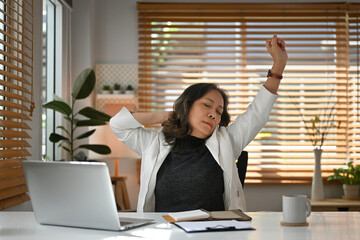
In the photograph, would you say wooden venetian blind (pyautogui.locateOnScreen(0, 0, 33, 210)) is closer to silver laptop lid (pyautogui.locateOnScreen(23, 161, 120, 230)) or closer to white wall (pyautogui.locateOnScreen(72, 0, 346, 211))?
silver laptop lid (pyautogui.locateOnScreen(23, 161, 120, 230))

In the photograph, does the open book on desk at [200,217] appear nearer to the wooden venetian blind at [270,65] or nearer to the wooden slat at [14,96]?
the wooden slat at [14,96]

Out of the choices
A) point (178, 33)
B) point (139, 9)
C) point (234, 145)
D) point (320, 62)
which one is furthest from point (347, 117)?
point (234, 145)

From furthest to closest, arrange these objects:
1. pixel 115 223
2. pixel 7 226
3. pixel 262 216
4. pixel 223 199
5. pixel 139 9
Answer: pixel 139 9 < pixel 223 199 < pixel 262 216 < pixel 7 226 < pixel 115 223

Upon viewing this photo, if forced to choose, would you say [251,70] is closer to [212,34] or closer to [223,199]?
[212,34]

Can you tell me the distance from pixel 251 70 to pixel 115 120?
8.15 ft

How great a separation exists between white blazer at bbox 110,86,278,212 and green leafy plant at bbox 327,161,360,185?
7.28ft

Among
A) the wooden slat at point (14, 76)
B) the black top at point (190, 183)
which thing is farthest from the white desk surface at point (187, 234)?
the wooden slat at point (14, 76)

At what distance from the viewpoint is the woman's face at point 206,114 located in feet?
7.48

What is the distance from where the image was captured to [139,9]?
179 inches

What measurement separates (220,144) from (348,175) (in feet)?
8.08

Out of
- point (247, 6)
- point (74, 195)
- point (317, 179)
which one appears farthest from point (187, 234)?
point (247, 6)

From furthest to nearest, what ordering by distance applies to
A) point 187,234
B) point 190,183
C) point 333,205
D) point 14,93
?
point 333,205 < point 14,93 < point 190,183 < point 187,234

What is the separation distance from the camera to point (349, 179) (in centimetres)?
432

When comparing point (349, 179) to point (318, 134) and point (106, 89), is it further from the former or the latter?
point (106, 89)
